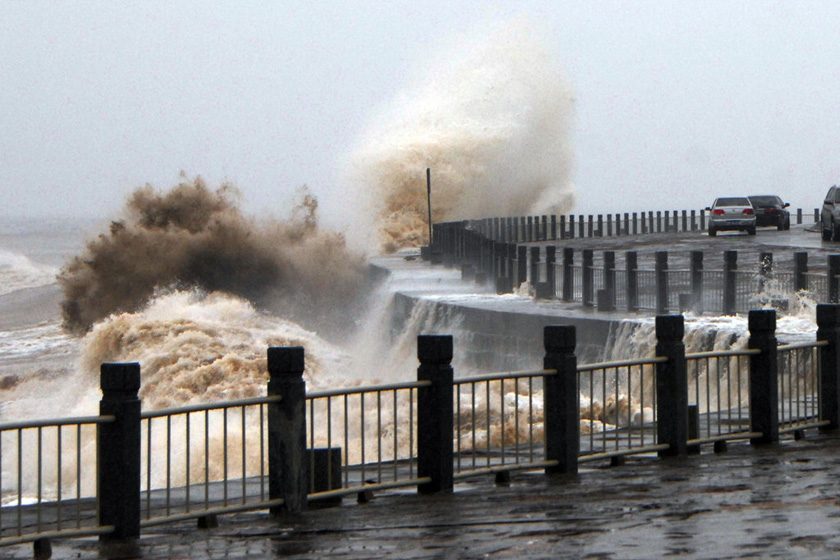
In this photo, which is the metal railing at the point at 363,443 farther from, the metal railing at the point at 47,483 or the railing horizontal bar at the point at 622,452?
the metal railing at the point at 47,483

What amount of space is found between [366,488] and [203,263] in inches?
1657

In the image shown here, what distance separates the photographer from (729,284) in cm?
2258

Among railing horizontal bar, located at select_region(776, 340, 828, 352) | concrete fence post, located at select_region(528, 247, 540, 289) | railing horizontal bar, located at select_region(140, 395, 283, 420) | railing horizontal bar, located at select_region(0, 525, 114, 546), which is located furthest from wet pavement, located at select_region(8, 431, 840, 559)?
concrete fence post, located at select_region(528, 247, 540, 289)

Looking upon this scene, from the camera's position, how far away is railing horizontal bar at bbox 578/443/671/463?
10.7 meters

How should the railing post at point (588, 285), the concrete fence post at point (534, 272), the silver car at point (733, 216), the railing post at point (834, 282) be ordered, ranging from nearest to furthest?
the railing post at point (834, 282), the railing post at point (588, 285), the concrete fence post at point (534, 272), the silver car at point (733, 216)

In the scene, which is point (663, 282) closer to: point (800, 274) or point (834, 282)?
point (800, 274)

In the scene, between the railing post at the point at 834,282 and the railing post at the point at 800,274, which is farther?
the railing post at the point at 800,274

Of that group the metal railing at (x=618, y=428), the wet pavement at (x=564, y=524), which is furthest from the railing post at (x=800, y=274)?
the wet pavement at (x=564, y=524)

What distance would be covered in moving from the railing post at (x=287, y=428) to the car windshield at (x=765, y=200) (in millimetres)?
55517

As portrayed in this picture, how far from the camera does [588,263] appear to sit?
26875mm

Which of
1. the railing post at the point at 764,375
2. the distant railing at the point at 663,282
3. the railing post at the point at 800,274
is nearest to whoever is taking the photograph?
the railing post at the point at 764,375

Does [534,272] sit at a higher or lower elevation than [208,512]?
higher

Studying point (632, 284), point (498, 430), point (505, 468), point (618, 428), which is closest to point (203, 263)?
point (632, 284)

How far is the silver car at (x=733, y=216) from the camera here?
172 ft
